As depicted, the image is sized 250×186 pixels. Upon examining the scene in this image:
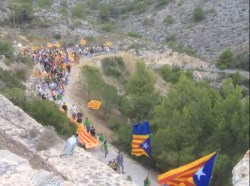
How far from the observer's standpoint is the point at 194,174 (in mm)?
11219

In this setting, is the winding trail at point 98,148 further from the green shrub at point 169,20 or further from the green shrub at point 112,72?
the green shrub at point 169,20

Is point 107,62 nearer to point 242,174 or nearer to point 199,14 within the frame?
point 242,174

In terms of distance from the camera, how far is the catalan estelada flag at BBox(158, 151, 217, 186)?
36.4ft

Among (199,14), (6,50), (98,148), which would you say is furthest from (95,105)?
(199,14)

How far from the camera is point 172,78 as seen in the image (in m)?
40.7

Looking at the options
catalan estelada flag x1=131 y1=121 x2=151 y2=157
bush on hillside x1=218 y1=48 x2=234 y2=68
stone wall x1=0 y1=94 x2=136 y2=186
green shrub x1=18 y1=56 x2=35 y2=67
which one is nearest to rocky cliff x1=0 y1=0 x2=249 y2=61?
bush on hillside x1=218 y1=48 x2=234 y2=68

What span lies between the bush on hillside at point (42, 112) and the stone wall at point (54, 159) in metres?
4.17

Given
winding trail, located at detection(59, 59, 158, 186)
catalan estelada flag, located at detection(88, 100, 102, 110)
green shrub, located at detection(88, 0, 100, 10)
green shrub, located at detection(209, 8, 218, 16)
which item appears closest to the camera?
winding trail, located at detection(59, 59, 158, 186)

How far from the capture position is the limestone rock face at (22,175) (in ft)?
25.8

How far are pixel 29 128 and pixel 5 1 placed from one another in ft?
153

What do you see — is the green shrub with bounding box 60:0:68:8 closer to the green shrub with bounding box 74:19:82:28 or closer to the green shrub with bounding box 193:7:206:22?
the green shrub with bounding box 74:19:82:28

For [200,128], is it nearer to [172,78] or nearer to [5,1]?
[172,78]

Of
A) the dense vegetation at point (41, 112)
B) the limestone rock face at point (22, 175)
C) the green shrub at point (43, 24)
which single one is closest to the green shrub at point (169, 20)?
the green shrub at point (43, 24)

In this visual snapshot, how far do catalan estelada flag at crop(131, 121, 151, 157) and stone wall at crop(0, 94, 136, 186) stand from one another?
573 cm
